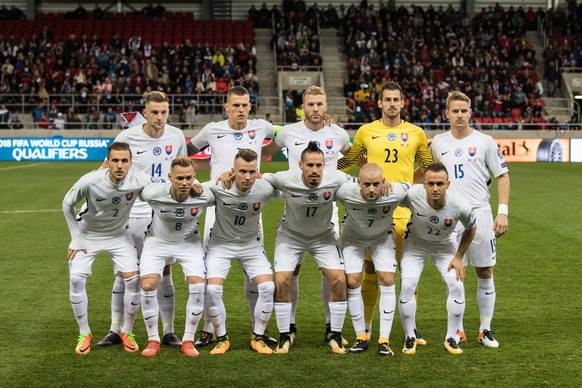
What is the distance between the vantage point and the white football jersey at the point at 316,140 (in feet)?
27.0

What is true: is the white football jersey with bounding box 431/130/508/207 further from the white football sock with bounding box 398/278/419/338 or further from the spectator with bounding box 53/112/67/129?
the spectator with bounding box 53/112/67/129

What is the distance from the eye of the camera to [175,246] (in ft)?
25.2

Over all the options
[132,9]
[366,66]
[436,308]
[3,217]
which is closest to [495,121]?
[366,66]

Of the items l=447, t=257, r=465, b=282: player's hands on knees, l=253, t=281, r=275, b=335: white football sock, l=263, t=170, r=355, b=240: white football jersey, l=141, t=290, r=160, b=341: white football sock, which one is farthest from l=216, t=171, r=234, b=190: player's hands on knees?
l=447, t=257, r=465, b=282: player's hands on knees

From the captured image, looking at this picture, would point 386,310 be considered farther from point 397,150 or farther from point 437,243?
point 397,150

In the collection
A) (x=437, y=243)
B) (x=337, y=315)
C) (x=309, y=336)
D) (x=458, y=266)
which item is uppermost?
(x=437, y=243)

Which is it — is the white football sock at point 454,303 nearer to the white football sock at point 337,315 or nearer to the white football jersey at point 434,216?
the white football jersey at point 434,216

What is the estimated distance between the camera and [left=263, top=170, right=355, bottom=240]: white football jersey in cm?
757

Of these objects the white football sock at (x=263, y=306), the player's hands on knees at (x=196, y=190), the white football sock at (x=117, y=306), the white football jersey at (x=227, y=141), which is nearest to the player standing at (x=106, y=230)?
the white football sock at (x=117, y=306)

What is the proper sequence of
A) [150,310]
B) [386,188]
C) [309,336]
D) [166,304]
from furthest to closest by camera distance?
1. [309,336]
2. [166,304]
3. [150,310]
4. [386,188]

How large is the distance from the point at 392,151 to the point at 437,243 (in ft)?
3.25

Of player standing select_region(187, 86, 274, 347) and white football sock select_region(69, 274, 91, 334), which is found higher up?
player standing select_region(187, 86, 274, 347)

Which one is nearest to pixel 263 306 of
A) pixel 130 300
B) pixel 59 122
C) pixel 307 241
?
pixel 307 241

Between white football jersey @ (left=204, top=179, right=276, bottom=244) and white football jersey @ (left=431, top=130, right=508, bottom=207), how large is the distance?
165 cm
